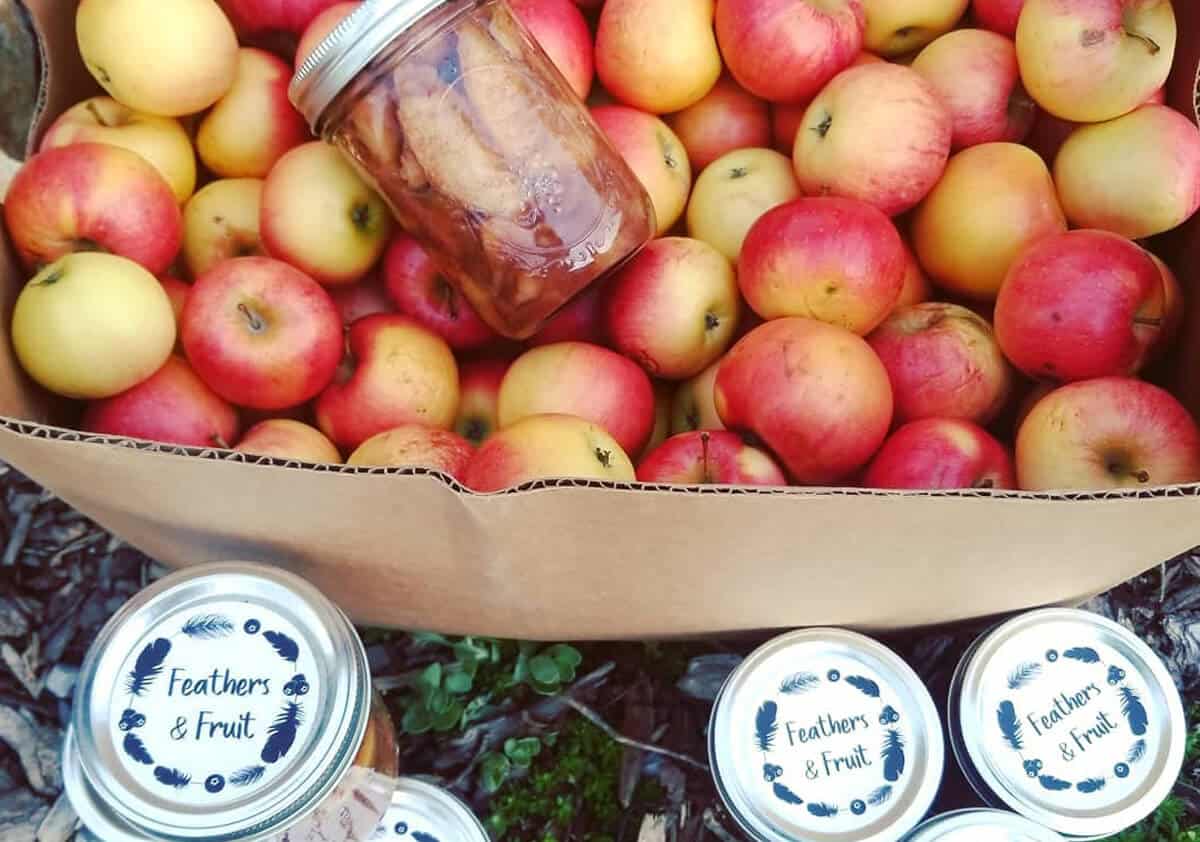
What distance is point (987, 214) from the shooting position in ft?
3.32

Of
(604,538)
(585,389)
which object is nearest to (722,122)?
(585,389)

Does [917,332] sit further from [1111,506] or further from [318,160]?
[318,160]

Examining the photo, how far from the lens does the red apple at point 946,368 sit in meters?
1.00

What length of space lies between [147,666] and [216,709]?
71 mm

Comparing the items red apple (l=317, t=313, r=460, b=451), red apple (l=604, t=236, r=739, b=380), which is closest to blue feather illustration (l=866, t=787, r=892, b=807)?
red apple (l=604, t=236, r=739, b=380)

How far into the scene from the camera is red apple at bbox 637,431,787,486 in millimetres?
915

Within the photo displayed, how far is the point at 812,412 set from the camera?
0.90m

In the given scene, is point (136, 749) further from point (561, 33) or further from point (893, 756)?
point (561, 33)

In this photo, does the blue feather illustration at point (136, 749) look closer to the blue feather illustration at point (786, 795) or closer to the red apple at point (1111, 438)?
the blue feather illustration at point (786, 795)

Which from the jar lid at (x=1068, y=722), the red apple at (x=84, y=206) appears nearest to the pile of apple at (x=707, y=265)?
the red apple at (x=84, y=206)

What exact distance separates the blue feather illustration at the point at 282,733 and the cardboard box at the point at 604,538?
133 millimetres

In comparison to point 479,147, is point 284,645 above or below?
below

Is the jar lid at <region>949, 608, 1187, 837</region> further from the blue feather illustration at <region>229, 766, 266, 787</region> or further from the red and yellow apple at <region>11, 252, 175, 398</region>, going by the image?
the red and yellow apple at <region>11, 252, 175, 398</region>

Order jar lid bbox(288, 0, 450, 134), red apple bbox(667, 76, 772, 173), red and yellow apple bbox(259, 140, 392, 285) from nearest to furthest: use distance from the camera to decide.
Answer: jar lid bbox(288, 0, 450, 134)
red and yellow apple bbox(259, 140, 392, 285)
red apple bbox(667, 76, 772, 173)
